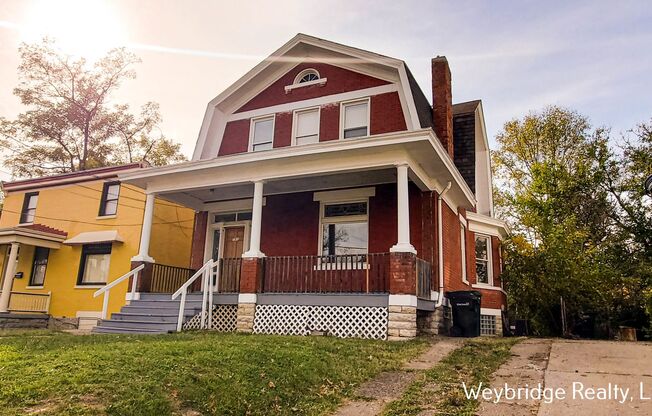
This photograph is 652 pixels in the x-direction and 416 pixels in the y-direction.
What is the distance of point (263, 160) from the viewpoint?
11.3 meters

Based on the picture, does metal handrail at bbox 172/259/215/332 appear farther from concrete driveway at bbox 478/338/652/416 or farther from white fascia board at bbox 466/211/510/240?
white fascia board at bbox 466/211/510/240

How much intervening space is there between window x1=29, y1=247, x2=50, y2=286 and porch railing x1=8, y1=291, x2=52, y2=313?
2.79 ft

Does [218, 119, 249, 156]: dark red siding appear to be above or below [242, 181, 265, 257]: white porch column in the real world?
above

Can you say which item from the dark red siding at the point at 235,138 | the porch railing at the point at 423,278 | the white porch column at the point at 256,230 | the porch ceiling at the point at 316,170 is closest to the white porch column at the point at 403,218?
the porch ceiling at the point at 316,170

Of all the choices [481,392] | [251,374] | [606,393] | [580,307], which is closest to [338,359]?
[251,374]

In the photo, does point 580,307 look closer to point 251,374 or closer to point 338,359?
point 338,359

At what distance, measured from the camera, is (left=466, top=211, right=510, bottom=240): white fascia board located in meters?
15.5

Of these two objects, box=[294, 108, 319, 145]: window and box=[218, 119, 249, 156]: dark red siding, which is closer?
box=[294, 108, 319, 145]: window

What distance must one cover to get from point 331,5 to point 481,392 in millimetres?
7703

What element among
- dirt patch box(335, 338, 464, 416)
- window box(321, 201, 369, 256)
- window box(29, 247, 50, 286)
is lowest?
dirt patch box(335, 338, 464, 416)

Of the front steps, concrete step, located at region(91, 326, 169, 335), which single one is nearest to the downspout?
the front steps

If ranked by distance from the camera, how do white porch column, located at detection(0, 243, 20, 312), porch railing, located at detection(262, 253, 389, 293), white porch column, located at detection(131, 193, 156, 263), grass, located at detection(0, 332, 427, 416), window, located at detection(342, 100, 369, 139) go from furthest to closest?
1. white porch column, located at detection(0, 243, 20, 312)
2. window, located at detection(342, 100, 369, 139)
3. white porch column, located at detection(131, 193, 156, 263)
4. porch railing, located at detection(262, 253, 389, 293)
5. grass, located at detection(0, 332, 427, 416)

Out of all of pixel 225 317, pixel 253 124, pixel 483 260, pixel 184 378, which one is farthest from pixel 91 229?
pixel 184 378

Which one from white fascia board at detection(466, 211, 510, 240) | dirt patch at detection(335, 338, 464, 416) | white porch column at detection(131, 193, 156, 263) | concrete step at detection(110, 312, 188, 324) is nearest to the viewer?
dirt patch at detection(335, 338, 464, 416)
